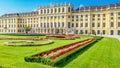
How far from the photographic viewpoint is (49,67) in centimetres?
1036

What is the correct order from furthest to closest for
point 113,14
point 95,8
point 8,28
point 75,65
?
point 8,28 → point 95,8 → point 113,14 → point 75,65

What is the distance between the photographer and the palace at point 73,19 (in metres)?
62.7

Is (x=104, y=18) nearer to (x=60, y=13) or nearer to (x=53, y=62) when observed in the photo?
(x=60, y=13)

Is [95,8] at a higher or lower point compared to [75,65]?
higher

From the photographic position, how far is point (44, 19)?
7838 centimetres

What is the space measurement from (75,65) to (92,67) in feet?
3.58

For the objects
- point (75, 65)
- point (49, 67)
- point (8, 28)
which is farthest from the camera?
point (8, 28)

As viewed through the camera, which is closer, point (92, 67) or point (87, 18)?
point (92, 67)

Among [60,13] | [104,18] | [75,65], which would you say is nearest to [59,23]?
[60,13]

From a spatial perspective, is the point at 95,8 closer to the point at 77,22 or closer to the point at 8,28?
the point at 77,22

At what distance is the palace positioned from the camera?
2468 inches

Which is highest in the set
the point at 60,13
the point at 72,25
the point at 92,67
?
the point at 60,13

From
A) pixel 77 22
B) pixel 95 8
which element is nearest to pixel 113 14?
pixel 95 8

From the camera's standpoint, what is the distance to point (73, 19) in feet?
237
